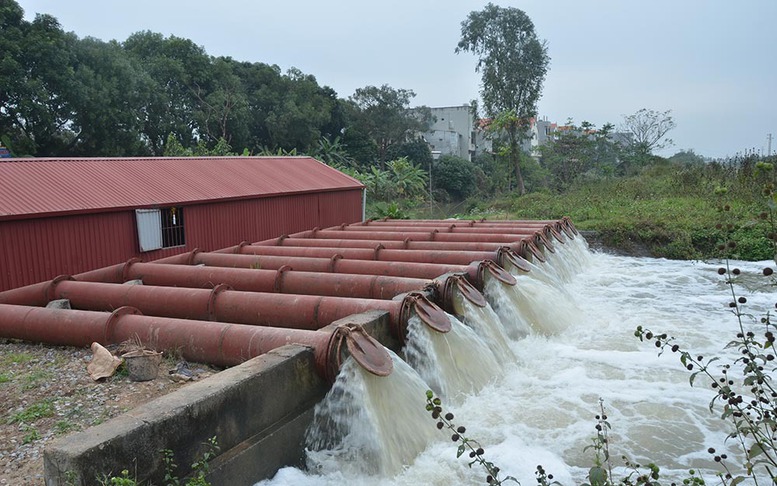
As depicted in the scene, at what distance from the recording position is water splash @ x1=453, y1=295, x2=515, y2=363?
7.49m

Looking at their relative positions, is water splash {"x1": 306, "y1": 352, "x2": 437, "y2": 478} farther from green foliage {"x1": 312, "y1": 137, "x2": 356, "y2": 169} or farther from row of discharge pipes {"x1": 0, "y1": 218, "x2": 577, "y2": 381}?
green foliage {"x1": 312, "y1": 137, "x2": 356, "y2": 169}

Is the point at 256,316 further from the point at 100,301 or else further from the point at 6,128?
the point at 6,128

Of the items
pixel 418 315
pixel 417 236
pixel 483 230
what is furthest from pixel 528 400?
pixel 483 230

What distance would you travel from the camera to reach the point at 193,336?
19.3ft

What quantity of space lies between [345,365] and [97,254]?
8.16m

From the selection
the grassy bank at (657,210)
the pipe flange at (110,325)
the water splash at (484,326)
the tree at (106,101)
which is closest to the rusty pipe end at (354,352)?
the water splash at (484,326)

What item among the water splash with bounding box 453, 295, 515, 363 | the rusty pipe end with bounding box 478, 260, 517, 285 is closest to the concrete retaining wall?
the water splash with bounding box 453, 295, 515, 363

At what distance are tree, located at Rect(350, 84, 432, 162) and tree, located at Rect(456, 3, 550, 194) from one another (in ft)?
33.1

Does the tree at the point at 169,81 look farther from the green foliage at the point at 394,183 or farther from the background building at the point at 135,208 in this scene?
the background building at the point at 135,208

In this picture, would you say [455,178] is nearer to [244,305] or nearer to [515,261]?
[515,261]

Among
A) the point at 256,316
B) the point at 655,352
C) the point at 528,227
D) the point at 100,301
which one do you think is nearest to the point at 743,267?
the point at 528,227

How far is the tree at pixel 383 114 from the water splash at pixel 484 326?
3477 centimetres

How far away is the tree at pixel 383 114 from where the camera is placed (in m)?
41.0

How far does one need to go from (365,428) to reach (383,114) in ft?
124
